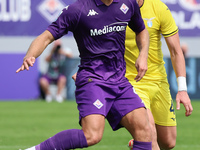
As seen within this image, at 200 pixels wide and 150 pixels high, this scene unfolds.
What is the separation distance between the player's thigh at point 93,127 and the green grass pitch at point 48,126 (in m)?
2.88

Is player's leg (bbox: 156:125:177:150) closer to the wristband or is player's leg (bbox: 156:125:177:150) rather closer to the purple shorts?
the wristband

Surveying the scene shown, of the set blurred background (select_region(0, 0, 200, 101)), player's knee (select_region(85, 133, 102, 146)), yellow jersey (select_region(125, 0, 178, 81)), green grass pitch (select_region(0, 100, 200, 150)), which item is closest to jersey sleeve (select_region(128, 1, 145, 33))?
yellow jersey (select_region(125, 0, 178, 81))

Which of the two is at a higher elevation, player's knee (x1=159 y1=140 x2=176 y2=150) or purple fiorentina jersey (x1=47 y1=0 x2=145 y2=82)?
purple fiorentina jersey (x1=47 y1=0 x2=145 y2=82)

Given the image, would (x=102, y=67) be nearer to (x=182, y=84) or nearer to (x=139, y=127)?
(x=139, y=127)

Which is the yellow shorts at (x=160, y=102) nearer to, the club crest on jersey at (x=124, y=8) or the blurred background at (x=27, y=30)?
the club crest on jersey at (x=124, y=8)

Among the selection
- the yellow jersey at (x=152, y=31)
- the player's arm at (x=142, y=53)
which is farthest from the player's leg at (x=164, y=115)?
the player's arm at (x=142, y=53)

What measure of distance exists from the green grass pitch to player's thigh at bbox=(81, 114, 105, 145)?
9.46 ft

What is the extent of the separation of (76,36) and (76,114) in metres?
7.89

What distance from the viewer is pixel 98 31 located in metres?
5.27

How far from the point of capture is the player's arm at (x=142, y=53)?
5441 millimetres

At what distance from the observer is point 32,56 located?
4875 millimetres

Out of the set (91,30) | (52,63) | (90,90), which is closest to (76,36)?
(91,30)

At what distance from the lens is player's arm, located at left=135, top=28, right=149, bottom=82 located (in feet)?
17.9

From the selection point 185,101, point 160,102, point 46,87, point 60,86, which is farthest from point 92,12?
point 46,87
